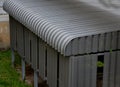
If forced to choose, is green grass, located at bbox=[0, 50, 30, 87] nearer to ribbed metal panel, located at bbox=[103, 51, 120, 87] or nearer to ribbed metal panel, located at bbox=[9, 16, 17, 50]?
ribbed metal panel, located at bbox=[9, 16, 17, 50]

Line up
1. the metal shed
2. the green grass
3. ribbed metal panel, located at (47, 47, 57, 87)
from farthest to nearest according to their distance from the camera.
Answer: the green grass < ribbed metal panel, located at (47, 47, 57, 87) < the metal shed

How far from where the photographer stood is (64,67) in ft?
23.8

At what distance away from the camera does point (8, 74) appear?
11641 millimetres

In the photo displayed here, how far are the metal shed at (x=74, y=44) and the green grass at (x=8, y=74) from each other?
1.81 m

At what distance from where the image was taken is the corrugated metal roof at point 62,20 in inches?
280

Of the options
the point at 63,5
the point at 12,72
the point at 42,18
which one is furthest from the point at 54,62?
the point at 12,72

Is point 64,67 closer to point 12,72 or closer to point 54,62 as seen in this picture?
point 54,62

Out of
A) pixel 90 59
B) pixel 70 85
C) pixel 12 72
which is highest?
pixel 90 59

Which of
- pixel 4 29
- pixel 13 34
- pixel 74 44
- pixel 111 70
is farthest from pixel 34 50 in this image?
pixel 4 29

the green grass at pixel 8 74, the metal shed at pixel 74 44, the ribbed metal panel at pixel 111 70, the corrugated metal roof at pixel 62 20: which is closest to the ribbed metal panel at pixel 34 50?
the metal shed at pixel 74 44

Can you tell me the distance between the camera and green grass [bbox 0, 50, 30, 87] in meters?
10.9

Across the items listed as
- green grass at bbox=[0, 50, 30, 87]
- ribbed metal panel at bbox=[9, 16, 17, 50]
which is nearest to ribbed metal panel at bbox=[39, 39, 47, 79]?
green grass at bbox=[0, 50, 30, 87]

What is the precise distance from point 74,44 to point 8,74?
525cm

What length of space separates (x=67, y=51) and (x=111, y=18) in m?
1.66
